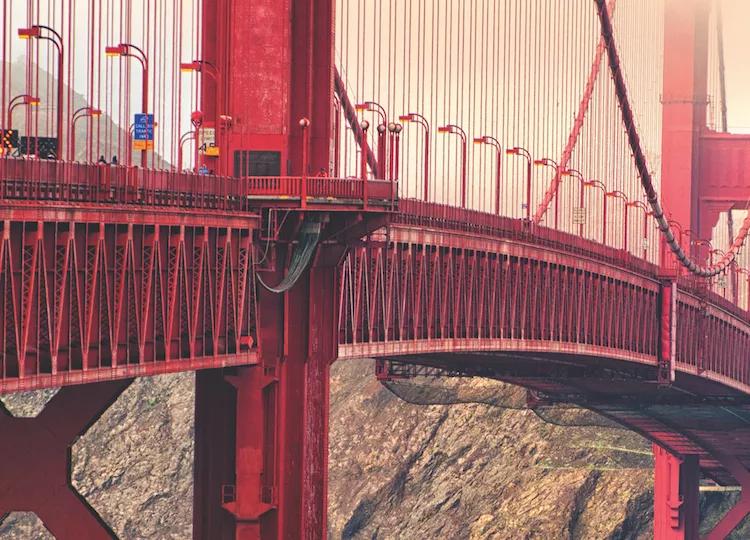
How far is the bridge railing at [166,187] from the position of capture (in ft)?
116

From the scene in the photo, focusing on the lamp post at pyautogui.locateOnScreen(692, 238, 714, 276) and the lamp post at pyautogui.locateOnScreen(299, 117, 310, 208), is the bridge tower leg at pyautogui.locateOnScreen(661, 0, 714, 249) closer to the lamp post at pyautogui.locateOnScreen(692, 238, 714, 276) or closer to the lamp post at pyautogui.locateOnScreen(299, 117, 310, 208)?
the lamp post at pyautogui.locateOnScreen(692, 238, 714, 276)

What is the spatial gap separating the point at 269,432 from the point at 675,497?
206ft

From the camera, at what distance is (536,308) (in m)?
65.7

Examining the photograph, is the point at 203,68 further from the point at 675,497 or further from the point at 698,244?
the point at 675,497

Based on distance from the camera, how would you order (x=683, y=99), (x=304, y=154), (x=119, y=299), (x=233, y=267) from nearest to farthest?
(x=119, y=299), (x=233, y=267), (x=304, y=154), (x=683, y=99)

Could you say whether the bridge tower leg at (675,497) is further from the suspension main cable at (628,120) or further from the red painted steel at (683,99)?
the suspension main cable at (628,120)

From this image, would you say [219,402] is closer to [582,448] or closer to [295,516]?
[295,516]

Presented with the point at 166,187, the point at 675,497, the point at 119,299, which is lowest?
the point at 675,497

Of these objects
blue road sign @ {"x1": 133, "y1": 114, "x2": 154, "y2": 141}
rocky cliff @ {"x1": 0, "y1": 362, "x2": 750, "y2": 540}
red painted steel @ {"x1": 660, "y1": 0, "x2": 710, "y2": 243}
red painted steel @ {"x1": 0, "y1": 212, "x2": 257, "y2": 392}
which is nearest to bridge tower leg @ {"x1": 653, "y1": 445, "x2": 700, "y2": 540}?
rocky cliff @ {"x1": 0, "y1": 362, "x2": 750, "y2": 540}

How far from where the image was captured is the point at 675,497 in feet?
340

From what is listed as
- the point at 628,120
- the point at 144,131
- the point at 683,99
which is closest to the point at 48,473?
the point at 144,131

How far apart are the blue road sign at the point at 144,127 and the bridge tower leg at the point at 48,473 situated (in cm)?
536

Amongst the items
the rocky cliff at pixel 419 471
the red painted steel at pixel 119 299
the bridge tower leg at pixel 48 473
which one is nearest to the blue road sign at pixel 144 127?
the red painted steel at pixel 119 299

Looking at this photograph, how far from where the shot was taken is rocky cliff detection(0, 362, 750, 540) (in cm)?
11306
